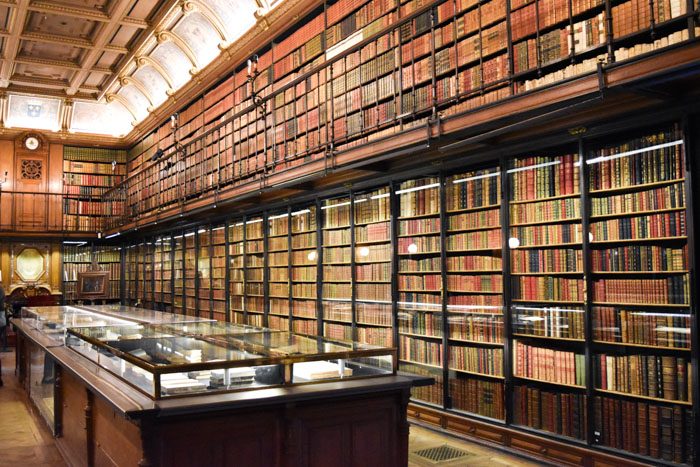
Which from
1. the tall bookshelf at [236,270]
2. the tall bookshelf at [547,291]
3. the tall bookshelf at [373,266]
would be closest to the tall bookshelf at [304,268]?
the tall bookshelf at [547,291]

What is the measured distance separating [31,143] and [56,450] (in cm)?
1061

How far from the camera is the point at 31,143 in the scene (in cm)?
1329

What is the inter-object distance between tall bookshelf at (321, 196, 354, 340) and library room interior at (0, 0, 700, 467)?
0.03 metres

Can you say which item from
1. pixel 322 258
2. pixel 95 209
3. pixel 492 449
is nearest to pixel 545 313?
pixel 492 449

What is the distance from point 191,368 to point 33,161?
12478 mm

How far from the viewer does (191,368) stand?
2611 millimetres

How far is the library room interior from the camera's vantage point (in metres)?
2.93

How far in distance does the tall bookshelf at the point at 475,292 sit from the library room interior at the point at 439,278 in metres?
0.02

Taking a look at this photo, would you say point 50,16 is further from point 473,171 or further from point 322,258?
point 473,171

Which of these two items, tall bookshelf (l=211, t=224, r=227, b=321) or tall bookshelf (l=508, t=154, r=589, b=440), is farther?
tall bookshelf (l=211, t=224, r=227, b=321)

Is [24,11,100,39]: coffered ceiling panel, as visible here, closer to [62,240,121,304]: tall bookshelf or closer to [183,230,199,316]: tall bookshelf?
[183,230,199,316]: tall bookshelf

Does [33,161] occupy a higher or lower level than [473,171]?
higher

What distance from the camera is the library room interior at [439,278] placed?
293 cm

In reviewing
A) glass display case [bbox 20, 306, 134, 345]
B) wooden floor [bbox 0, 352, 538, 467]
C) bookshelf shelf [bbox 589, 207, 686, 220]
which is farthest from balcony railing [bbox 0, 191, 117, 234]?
bookshelf shelf [bbox 589, 207, 686, 220]
